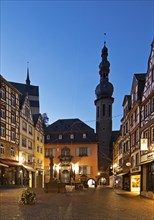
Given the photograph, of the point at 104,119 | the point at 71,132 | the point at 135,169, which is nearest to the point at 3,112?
the point at 135,169

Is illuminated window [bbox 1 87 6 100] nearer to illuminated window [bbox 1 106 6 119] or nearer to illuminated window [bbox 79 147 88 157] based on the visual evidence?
illuminated window [bbox 1 106 6 119]

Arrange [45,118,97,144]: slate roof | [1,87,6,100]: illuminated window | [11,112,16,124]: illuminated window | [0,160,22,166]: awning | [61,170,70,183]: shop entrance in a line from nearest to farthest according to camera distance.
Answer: [0,160,22,166]: awning, [1,87,6,100]: illuminated window, [11,112,16,124]: illuminated window, [61,170,70,183]: shop entrance, [45,118,97,144]: slate roof

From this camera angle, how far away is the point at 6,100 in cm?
4484

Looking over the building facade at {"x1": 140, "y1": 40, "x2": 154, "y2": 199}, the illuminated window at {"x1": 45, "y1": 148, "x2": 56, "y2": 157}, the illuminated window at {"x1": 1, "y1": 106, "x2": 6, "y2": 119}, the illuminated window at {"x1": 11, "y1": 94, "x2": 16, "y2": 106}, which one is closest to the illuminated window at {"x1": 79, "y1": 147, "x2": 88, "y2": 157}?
the illuminated window at {"x1": 45, "y1": 148, "x2": 56, "y2": 157}

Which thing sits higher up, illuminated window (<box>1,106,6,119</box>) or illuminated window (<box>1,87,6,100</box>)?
illuminated window (<box>1,87,6,100</box>)

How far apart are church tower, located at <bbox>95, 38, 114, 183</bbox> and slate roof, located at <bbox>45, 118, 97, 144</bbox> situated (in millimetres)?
11251

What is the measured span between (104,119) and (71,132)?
1445 centimetres

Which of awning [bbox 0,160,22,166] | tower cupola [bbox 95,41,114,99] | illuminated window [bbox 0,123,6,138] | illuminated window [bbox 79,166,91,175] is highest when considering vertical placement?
tower cupola [bbox 95,41,114,99]

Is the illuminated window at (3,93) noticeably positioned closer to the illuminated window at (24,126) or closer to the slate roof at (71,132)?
the illuminated window at (24,126)

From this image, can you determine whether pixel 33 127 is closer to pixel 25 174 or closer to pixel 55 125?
pixel 25 174

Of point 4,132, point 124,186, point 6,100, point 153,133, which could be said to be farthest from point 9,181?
point 153,133

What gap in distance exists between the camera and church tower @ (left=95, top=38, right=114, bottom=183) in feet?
268

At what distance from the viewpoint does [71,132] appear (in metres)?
72.3

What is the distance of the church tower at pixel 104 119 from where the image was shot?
268 feet
